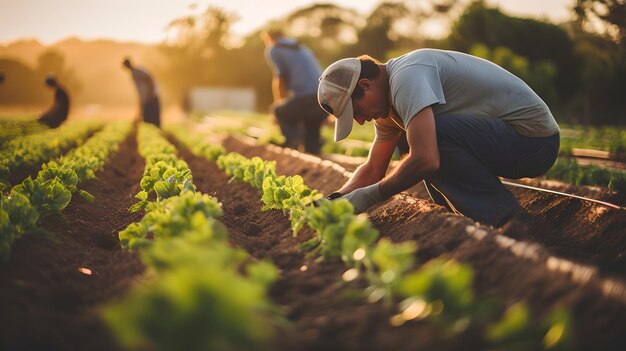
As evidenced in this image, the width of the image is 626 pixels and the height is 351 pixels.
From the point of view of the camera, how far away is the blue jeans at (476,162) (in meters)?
3.58

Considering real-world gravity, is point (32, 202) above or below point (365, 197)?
above

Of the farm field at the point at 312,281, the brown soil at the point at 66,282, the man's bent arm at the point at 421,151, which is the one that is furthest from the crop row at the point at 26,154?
the man's bent arm at the point at 421,151

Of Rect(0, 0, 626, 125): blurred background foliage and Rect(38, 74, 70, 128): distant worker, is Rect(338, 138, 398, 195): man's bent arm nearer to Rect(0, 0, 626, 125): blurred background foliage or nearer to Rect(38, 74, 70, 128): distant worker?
Rect(0, 0, 626, 125): blurred background foliage

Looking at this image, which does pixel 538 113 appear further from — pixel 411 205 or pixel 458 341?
pixel 458 341

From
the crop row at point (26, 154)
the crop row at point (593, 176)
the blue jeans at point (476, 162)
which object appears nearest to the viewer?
the blue jeans at point (476, 162)

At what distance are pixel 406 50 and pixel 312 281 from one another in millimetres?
30894

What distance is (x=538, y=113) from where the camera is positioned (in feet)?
12.3

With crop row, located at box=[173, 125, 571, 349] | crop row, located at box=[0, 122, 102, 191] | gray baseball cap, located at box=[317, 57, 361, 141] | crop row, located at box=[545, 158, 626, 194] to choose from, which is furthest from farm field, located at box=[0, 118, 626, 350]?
crop row, located at box=[0, 122, 102, 191]

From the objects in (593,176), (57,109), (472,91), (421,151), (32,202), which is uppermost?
(472,91)

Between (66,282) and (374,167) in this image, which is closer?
(66,282)

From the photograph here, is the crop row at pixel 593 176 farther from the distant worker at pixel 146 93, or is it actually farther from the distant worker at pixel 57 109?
the distant worker at pixel 57 109

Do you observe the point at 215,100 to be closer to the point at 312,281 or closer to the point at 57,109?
the point at 57,109

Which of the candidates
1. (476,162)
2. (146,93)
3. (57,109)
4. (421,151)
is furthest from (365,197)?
(57,109)

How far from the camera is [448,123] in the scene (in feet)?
11.7
